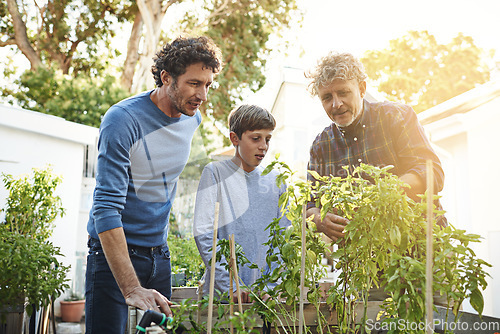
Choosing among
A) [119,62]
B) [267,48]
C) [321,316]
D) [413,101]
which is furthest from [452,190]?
[413,101]

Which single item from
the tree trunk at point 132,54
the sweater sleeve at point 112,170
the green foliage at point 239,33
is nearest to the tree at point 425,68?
the green foliage at point 239,33

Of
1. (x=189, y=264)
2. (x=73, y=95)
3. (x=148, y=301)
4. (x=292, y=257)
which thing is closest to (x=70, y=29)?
(x=73, y=95)

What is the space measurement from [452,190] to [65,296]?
617cm

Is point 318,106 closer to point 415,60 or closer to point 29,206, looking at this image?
point 29,206

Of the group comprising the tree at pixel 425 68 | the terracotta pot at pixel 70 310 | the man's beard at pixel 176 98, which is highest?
the tree at pixel 425 68

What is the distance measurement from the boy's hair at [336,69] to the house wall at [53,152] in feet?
16.5

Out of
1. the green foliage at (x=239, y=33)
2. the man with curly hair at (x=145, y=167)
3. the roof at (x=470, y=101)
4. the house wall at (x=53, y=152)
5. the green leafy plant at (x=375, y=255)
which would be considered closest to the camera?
the green leafy plant at (x=375, y=255)

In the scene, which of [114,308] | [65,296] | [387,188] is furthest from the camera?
[65,296]

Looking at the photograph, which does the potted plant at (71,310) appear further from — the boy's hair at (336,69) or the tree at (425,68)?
the tree at (425,68)

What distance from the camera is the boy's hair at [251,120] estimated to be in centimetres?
238

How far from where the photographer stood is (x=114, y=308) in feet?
5.96

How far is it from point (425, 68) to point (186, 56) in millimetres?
17821

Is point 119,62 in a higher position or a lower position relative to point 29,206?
higher

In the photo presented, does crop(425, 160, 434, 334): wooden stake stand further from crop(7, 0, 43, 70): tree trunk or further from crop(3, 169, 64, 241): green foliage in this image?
crop(7, 0, 43, 70): tree trunk
